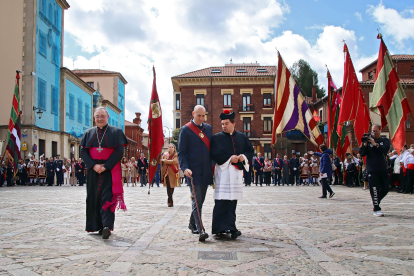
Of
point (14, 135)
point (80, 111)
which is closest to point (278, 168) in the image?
point (14, 135)

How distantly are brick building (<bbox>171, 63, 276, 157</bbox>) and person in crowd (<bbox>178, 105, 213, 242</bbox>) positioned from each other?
4589 centimetres

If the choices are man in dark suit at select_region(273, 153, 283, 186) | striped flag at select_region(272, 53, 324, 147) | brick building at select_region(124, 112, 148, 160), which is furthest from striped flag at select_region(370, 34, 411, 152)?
brick building at select_region(124, 112, 148, 160)

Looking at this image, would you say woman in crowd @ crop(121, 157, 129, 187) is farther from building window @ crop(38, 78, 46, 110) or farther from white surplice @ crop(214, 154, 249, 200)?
white surplice @ crop(214, 154, 249, 200)

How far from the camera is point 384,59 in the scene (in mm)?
13766

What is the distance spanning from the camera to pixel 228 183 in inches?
233

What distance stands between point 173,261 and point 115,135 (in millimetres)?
2587

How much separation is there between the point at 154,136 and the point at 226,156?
6606 mm

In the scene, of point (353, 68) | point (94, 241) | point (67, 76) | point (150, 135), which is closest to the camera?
point (94, 241)

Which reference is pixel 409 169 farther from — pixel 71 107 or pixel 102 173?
pixel 71 107

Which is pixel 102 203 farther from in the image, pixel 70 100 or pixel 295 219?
pixel 70 100

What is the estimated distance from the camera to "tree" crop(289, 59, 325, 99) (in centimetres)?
6644

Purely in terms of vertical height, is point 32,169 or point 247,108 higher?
point 247,108

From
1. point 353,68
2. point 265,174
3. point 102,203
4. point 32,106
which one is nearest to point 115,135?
point 102,203

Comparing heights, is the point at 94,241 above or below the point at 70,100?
below
